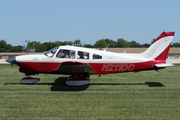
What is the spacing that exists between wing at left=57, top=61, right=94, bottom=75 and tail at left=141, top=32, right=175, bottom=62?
118 inches

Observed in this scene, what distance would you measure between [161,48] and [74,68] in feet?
14.1

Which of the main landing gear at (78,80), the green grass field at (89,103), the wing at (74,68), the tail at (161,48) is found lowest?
the green grass field at (89,103)

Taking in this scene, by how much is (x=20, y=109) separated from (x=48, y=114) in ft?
3.34

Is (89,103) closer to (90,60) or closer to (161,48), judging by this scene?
(90,60)

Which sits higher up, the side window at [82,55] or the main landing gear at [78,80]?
the side window at [82,55]

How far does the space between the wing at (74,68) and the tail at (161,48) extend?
3006 millimetres

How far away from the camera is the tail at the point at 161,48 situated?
9.30 meters

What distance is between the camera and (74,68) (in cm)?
845

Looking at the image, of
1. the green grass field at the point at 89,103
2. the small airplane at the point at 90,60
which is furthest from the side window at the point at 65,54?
the green grass field at the point at 89,103

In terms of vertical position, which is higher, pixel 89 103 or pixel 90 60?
pixel 90 60

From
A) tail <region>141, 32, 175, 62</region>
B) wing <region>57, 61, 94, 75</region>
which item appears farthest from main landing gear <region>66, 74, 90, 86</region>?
tail <region>141, 32, 175, 62</region>

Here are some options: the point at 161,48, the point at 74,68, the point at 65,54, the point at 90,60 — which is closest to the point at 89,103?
the point at 74,68

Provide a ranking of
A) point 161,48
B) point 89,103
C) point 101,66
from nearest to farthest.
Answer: point 89,103, point 101,66, point 161,48

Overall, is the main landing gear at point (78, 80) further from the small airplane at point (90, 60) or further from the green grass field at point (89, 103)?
the green grass field at point (89, 103)
